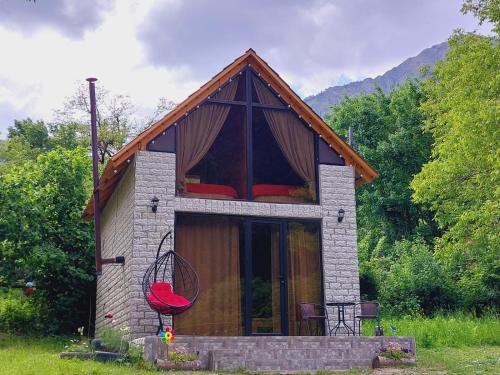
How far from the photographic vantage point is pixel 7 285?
18.3m

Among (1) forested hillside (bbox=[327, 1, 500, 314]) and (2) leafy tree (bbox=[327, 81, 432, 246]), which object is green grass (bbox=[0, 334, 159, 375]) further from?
(2) leafy tree (bbox=[327, 81, 432, 246])

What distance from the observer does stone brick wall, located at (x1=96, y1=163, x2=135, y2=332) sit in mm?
13279

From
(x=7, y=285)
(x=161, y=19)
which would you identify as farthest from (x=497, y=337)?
(x=7, y=285)

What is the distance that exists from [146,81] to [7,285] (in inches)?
753

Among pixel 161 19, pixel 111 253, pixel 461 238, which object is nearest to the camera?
pixel 111 253

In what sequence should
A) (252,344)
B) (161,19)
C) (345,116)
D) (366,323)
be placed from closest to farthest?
(252,344) < (161,19) < (366,323) < (345,116)

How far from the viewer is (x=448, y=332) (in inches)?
646

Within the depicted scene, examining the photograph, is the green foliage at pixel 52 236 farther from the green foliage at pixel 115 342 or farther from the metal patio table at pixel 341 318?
the metal patio table at pixel 341 318

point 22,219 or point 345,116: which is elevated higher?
point 345,116

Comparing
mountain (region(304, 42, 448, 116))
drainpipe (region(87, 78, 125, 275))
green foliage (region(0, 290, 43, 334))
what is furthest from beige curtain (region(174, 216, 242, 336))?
mountain (region(304, 42, 448, 116))

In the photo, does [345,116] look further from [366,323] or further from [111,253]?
[111,253]

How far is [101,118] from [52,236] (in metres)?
17.3

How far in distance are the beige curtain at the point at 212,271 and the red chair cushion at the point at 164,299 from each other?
2.47ft

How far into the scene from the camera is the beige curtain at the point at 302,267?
13.5 meters
